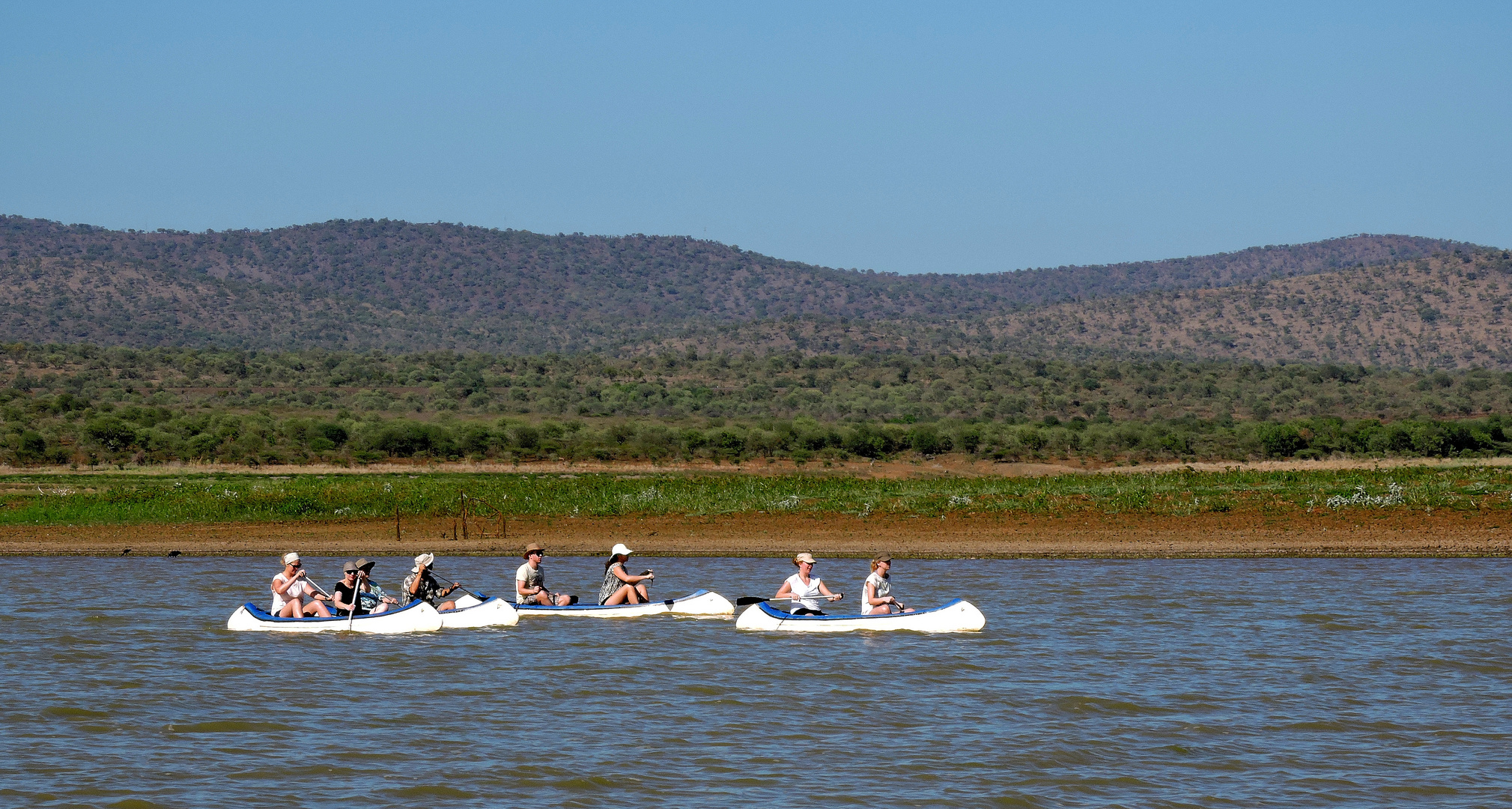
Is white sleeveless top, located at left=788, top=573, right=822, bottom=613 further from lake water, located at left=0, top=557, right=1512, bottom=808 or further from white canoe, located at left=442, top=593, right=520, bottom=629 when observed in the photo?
white canoe, located at left=442, top=593, right=520, bottom=629

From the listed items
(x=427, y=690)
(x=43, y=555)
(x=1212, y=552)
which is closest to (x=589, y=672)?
(x=427, y=690)

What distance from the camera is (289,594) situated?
23375mm

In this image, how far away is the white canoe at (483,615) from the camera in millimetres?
23578

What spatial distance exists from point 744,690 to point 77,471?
46168 millimetres

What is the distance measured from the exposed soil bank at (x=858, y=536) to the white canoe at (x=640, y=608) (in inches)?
353

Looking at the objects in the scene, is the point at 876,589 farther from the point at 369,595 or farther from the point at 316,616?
the point at 316,616

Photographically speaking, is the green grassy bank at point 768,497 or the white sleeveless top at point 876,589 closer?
the white sleeveless top at point 876,589

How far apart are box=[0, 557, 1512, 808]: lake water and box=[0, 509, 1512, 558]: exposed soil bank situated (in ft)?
16.3

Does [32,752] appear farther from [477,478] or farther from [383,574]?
[477,478]

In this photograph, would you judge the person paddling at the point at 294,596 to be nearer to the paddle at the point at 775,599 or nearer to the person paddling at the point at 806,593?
the paddle at the point at 775,599

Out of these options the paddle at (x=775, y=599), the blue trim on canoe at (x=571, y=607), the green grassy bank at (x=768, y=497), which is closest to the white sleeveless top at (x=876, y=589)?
the paddle at (x=775, y=599)

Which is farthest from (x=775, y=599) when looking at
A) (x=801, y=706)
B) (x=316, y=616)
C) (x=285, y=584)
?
(x=285, y=584)

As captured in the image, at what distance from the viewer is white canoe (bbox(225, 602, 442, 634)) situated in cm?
2314

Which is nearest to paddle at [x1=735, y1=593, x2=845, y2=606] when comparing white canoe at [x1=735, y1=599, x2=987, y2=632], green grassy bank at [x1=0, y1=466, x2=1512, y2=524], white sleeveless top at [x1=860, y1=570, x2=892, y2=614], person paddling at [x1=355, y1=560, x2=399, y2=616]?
white canoe at [x1=735, y1=599, x2=987, y2=632]
